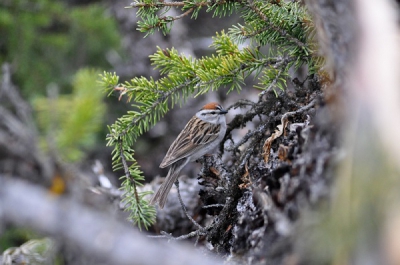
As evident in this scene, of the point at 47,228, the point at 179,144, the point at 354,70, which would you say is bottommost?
the point at 47,228

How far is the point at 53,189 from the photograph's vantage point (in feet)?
5.39

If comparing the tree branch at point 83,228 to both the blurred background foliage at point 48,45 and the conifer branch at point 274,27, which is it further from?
the blurred background foliage at point 48,45

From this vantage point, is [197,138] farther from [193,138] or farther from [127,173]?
[127,173]

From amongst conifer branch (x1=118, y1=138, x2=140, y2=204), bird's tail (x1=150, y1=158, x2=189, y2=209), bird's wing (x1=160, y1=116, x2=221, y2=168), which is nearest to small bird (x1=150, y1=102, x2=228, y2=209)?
bird's wing (x1=160, y1=116, x2=221, y2=168)

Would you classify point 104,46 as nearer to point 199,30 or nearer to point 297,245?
point 199,30

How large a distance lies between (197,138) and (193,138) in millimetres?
50

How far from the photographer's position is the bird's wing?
5066mm

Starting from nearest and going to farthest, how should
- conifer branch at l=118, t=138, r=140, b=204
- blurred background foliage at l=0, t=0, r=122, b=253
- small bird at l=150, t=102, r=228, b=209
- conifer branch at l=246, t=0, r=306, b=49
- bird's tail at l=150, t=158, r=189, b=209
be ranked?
conifer branch at l=246, t=0, r=306, b=49, conifer branch at l=118, t=138, r=140, b=204, bird's tail at l=150, t=158, r=189, b=209, small bird at l=150, t=102, r=228, b=209, blurred background foliage at l=0, t=0, r=122, b=253

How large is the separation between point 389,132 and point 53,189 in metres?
1.19

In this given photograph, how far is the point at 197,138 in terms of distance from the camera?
17.5ft

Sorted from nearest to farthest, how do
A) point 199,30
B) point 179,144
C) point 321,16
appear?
point 321,16 < point 179,144 < point 199,30

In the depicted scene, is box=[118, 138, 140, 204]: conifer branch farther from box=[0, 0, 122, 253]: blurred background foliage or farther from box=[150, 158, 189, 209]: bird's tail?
box=[0, 0, 122, 253]: blurred background foliage

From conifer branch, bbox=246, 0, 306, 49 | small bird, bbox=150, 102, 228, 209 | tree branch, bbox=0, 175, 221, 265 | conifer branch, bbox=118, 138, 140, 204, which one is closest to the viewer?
tree branch, bbox=0, 175, 221, 265

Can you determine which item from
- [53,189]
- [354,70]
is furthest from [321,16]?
[53,189]
